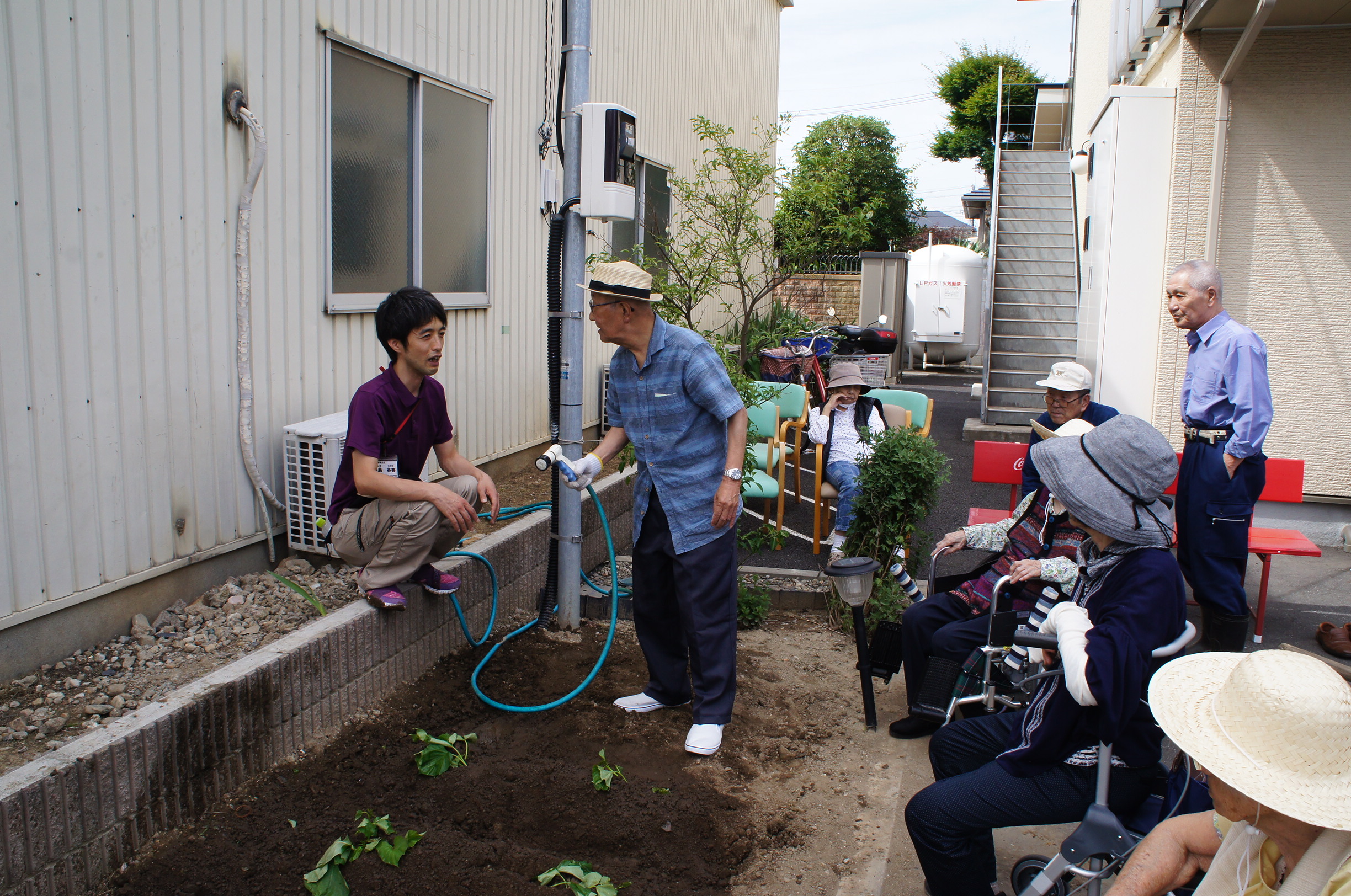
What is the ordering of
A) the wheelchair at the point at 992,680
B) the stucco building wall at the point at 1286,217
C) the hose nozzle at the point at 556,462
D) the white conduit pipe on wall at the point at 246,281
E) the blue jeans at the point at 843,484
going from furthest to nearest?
the stucco building wall at the point at 1286,217 < the blue jeans at the point at 843,484 < the white conduit pipe on wall at the point at 246,281 < the hose nozzle at the point at 556,462 < the wheelchair at the point at 992,680

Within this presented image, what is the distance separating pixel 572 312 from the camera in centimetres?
439

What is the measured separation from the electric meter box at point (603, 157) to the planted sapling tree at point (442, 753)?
2.24m

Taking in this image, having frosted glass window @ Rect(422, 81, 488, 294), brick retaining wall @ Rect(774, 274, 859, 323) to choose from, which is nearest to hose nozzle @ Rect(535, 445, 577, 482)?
frosted glass window @ Rect(422, 81, 488, 294)

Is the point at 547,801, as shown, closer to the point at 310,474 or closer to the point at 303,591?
the point at 303,591

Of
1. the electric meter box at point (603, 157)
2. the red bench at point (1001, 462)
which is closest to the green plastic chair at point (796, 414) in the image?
the red bench at point (1001, 462)

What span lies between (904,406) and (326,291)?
408 centimetres

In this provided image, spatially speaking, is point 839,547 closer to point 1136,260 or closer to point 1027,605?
point 1027,605

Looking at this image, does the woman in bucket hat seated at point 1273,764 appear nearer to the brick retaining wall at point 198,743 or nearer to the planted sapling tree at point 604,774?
the planted sapling tree at point 604,774

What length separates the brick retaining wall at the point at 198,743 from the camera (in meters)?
2.34

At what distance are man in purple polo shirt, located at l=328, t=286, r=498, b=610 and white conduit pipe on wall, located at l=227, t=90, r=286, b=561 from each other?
64cm

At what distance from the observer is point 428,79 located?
5547mm

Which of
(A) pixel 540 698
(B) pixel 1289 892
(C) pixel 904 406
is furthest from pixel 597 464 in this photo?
(C) pixel 904 406

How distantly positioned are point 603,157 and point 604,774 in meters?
2.56

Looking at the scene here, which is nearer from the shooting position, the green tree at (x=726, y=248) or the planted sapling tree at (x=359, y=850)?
the planted sapling tree at (x=359, y=850)
